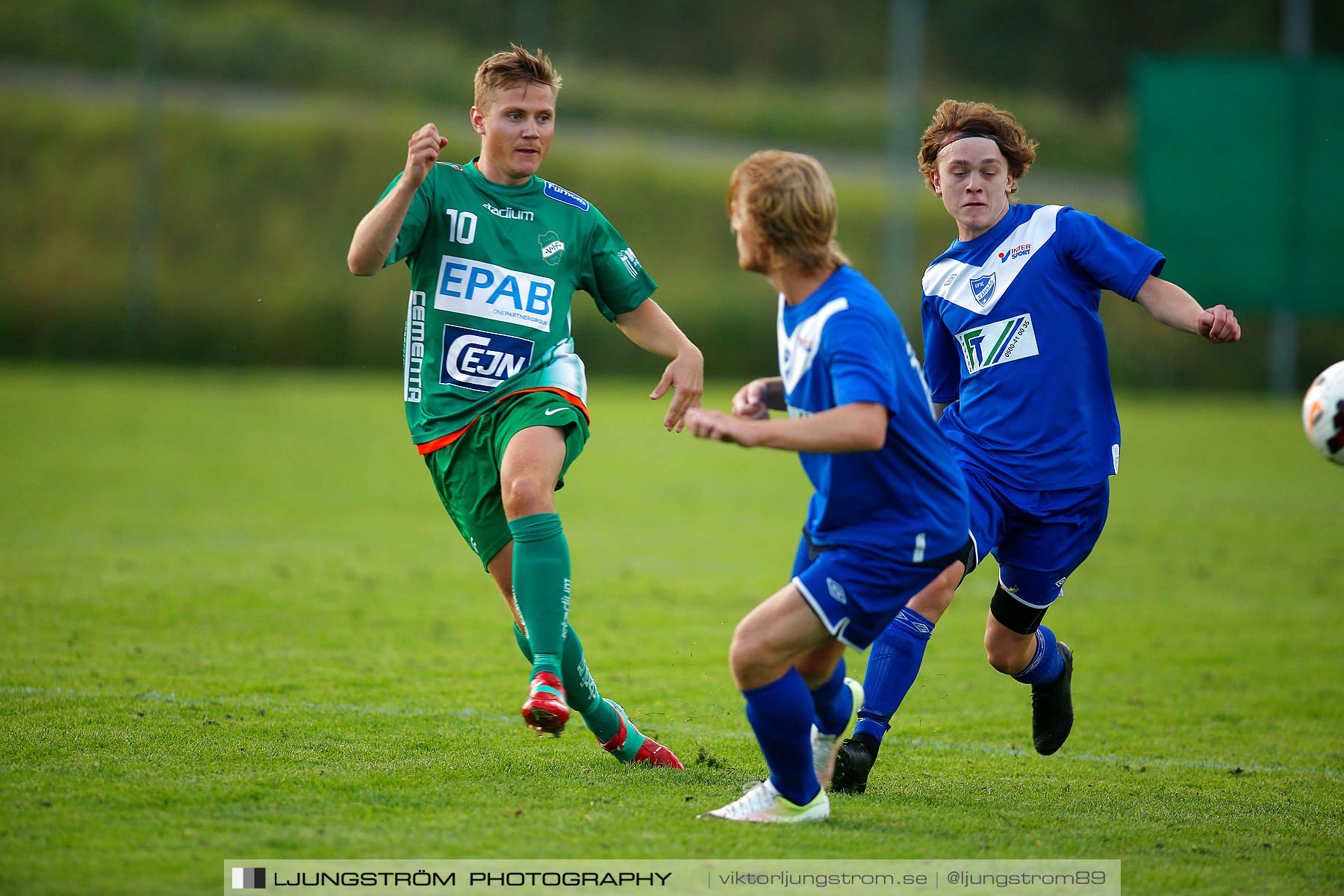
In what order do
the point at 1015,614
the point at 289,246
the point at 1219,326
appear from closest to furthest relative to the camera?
the point at 1219,326 → the point at 1015,614 → the point at 289,246

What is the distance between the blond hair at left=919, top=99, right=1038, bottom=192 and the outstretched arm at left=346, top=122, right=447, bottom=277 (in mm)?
1790

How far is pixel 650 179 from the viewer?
24359 mm

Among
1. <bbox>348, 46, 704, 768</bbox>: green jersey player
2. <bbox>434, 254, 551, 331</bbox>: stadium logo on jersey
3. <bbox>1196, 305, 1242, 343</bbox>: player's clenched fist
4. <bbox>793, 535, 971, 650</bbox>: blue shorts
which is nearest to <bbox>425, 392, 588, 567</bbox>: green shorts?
<bbox>348, 46, 704, 768</bbox>: green jersey player

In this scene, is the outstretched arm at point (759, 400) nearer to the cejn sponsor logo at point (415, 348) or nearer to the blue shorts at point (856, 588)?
the blue shorts at point (856, 588)

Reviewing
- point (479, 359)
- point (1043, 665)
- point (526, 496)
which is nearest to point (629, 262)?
point (479, 359)

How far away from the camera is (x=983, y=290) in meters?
4.59

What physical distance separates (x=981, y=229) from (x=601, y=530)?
5827 millimetres

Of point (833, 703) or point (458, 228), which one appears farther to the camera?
point (458, 228)

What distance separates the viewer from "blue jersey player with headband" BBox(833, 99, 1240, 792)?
176 inches

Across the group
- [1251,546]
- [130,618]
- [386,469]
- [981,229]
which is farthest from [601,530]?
[981,229]

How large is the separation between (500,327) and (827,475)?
132cm

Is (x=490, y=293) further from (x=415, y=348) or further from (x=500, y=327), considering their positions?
(x=415, y=348)

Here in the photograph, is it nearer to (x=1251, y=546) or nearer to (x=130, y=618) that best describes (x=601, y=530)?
(x=130, y=618)

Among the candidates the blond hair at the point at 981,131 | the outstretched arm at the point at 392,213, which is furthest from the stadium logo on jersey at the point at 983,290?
the outstretched arm at the point at 392,213
